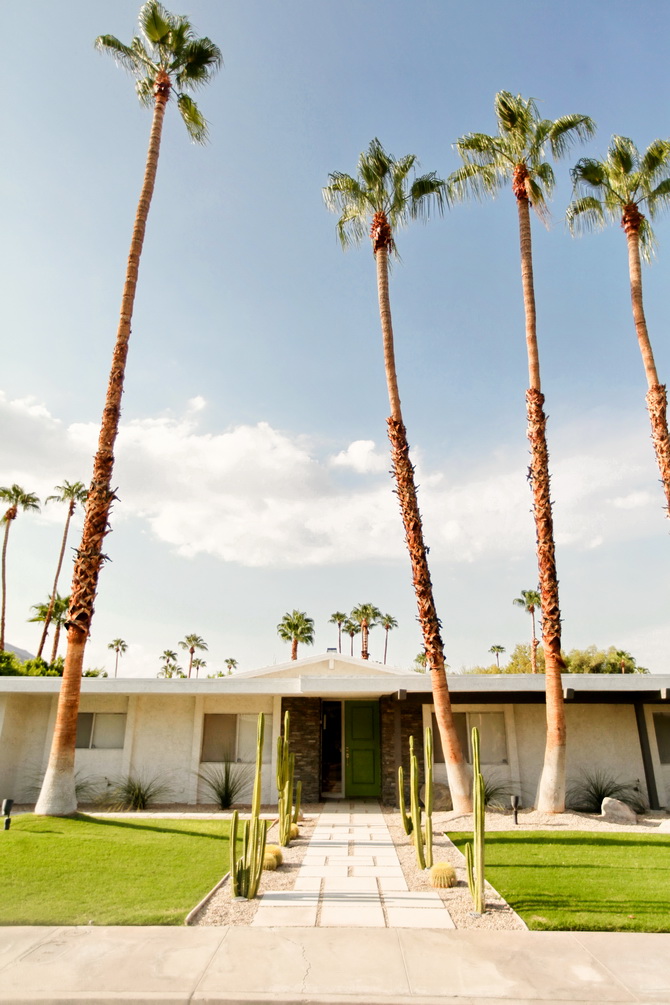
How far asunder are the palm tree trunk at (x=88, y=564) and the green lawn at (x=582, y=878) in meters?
7.26

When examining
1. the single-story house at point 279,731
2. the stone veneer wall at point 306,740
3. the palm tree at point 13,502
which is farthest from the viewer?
the palm tree at point 13,502

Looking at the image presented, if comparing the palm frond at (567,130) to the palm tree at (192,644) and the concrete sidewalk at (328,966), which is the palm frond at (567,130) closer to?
the concrete sidewalk at (328,966)

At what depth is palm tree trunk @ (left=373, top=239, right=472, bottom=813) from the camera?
12727mm

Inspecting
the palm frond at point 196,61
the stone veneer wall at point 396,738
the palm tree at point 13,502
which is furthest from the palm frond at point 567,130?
the palm tree at point 13,502

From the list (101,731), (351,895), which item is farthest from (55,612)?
(351,895)

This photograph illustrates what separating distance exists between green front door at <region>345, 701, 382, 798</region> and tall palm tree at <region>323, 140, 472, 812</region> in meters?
3.48

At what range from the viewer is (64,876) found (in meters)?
7.73

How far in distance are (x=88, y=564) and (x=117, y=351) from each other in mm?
4719

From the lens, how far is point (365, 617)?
60562mm

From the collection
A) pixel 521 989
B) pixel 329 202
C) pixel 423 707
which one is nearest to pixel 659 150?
pixel 329 202

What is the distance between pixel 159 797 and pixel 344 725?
5048mm

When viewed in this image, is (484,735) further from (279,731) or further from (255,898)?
(255,898)

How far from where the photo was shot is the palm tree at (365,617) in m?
60.6

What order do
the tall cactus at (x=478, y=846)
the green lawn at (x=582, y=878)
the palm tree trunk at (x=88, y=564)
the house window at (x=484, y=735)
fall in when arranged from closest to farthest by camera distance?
1. the green lawn at (x=582, y=878)
2. the tall cactus at (x=478, y=846)
3. the palm tree trunk at (x=88, y=564)
4. the house window at (x=484, y=735)
